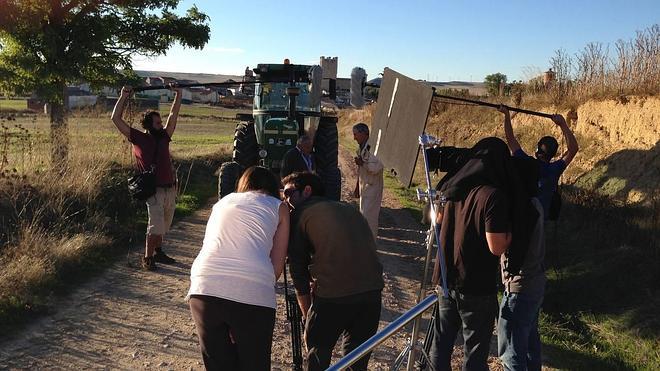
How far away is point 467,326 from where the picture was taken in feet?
Answer: 12.1

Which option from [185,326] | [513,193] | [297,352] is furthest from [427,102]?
[185,326]

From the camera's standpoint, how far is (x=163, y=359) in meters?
4.97

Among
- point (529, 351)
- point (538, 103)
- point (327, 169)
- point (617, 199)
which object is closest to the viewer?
point (529, 351)

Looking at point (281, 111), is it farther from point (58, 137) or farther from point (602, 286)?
point (602, 286)

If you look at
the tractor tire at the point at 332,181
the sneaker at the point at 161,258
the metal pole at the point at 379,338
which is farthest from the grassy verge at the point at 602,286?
the sneaker at the point at 161,258

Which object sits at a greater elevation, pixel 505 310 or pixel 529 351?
pixel 505 310

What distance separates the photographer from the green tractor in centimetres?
1011

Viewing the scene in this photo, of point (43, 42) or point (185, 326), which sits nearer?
point (185, 326)

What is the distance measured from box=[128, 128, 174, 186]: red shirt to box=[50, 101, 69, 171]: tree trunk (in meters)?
3.61

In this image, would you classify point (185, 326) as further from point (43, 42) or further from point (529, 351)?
point (43, 42)

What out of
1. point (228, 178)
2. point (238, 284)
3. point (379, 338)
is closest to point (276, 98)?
point (228, 178)

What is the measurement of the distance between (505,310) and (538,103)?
1213cm

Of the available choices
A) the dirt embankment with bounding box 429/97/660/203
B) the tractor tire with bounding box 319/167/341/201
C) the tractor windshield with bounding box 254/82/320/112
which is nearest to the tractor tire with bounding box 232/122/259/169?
the tractor windshield with bounding box 254/82/320/112

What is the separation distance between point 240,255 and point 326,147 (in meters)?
7.40
